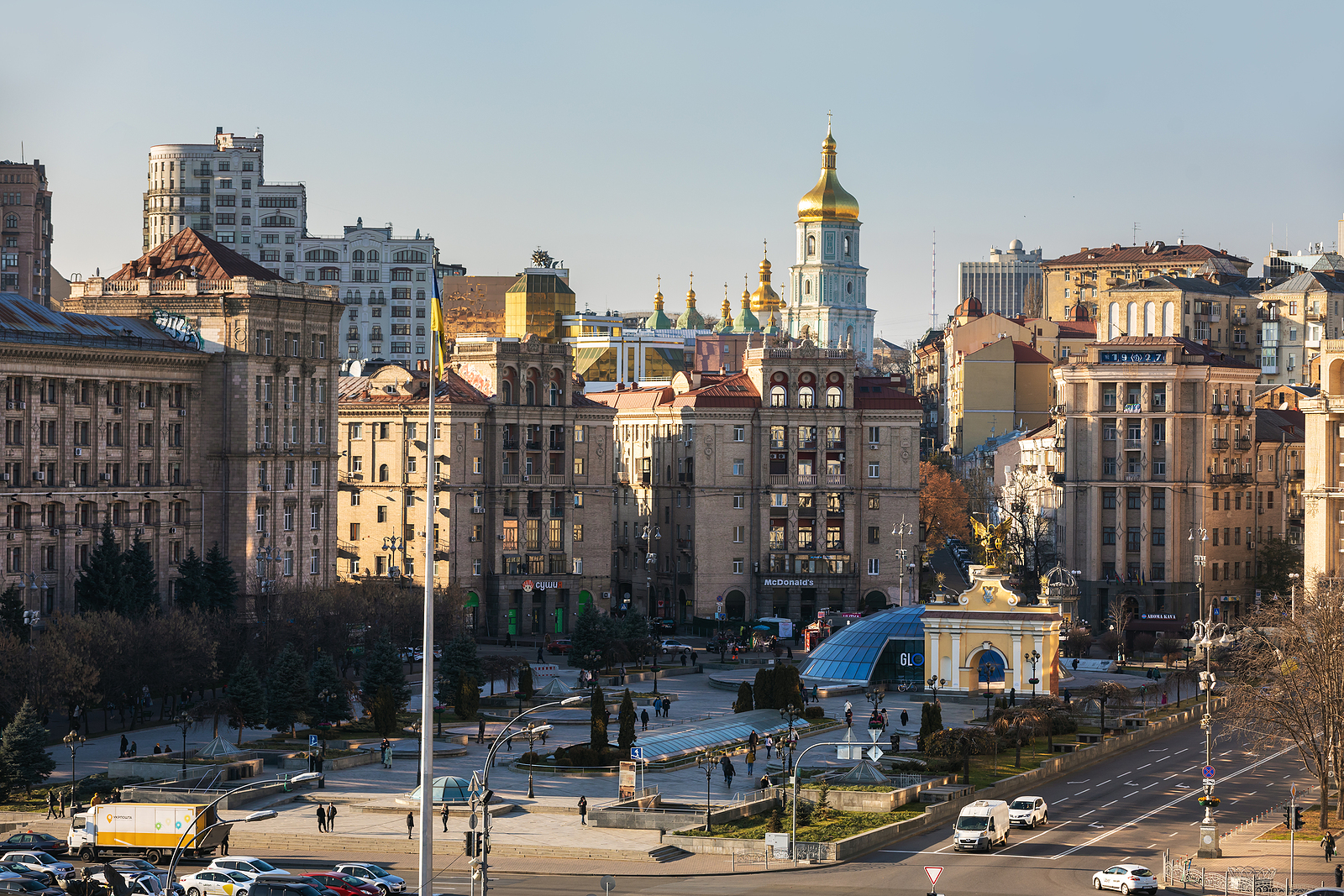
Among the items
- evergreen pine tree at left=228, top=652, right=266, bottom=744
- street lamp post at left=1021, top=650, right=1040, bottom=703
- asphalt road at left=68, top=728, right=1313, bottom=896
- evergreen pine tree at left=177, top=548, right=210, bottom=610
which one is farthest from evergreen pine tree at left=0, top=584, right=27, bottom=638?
street lamp post at left=1021, top=650, right=1040, bottom=703

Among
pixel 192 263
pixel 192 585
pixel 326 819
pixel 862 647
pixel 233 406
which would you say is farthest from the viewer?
pixel 192 263

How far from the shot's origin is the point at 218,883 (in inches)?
2434

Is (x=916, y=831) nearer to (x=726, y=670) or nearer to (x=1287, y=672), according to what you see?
(x=1287, y=672)

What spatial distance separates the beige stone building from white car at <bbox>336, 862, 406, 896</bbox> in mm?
80544

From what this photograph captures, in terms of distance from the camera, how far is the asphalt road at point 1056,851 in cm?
6512

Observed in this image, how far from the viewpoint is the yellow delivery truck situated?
69688mm

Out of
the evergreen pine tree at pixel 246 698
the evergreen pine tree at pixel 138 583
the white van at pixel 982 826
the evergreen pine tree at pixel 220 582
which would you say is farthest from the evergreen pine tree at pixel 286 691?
the white van at pixel 982 826

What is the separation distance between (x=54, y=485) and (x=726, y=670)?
4047 cm

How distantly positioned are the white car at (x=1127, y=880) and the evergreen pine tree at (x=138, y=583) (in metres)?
56.5

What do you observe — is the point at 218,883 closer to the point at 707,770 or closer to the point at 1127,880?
the point at 707,770

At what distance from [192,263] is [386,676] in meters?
43.8

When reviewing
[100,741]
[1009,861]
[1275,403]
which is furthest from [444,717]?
[1275,403]

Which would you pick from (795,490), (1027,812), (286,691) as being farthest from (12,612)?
(795,490)

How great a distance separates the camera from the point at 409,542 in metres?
147
